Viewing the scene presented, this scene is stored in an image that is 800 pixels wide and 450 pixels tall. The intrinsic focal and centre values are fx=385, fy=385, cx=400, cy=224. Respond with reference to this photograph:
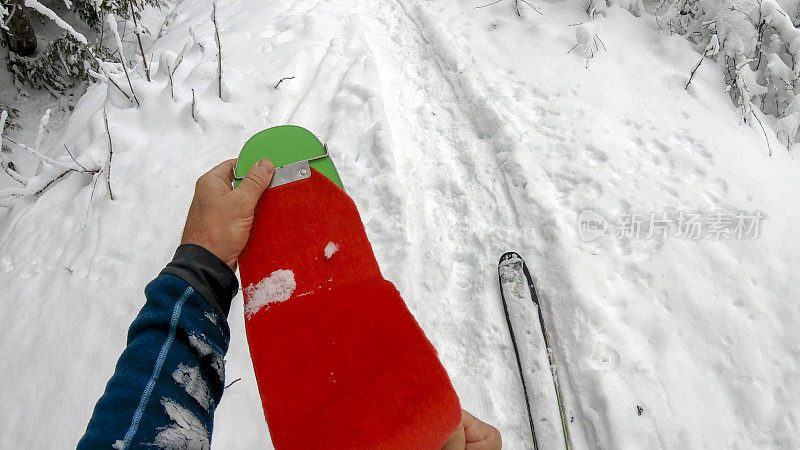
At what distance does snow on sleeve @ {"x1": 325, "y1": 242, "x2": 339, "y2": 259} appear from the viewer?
5.51 ft

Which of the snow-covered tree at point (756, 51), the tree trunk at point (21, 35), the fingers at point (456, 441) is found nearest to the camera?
the fingers at point (456, 441)

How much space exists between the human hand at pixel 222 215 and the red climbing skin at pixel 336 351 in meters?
0.08

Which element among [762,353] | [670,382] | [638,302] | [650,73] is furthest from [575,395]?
[650,73]

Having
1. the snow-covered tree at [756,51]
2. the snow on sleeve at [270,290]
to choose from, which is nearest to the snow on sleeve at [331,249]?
the snow on sleeve at [270,290]

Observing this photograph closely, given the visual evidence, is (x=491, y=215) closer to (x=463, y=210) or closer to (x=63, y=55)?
(x=463, y=210)

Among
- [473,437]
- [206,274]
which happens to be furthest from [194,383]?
[473,437]

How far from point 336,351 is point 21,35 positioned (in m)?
6.20

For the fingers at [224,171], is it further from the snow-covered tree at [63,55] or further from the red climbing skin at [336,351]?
the snow-covered tree at [63,55]

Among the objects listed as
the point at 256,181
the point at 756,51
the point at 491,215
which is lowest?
the point at 491,215

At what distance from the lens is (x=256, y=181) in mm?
1754

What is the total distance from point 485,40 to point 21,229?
3666 millimetres

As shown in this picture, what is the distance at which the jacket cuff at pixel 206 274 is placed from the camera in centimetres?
128

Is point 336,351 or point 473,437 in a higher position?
point 336,351

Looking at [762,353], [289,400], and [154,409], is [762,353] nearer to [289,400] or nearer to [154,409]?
[289,400]
